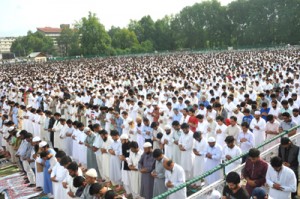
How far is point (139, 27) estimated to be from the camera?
6931cm

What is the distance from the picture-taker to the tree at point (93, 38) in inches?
2269

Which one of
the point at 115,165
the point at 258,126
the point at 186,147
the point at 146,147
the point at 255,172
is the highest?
the point at 146,147

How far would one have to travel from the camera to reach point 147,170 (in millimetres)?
4914

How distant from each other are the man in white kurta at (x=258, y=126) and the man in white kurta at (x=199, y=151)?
4.40 ft

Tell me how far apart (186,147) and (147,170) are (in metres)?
1.27

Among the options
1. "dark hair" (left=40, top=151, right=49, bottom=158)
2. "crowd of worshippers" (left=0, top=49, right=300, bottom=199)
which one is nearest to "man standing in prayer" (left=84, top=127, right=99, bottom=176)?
"crowd of worshippers" (left=0, top=49, right=300, bottom=199)

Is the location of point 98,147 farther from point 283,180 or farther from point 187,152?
point 283,180

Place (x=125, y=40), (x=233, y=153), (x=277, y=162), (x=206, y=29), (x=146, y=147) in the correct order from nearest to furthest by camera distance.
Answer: (x=277, y=162) < (x=146, y=147) < (x=233, y=153) < (x=206, y=29) < (x=125, y=40)

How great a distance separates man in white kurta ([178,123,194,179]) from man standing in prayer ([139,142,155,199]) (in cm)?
111

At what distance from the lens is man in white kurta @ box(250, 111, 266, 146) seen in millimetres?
6387

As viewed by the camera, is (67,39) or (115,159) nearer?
(115,159)

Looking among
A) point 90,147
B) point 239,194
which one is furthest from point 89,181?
point 90,147

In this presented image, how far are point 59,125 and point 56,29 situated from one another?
5303 inches

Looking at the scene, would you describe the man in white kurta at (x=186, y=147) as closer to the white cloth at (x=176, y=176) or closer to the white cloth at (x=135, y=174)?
the white cloth at (x=135, y=174)
